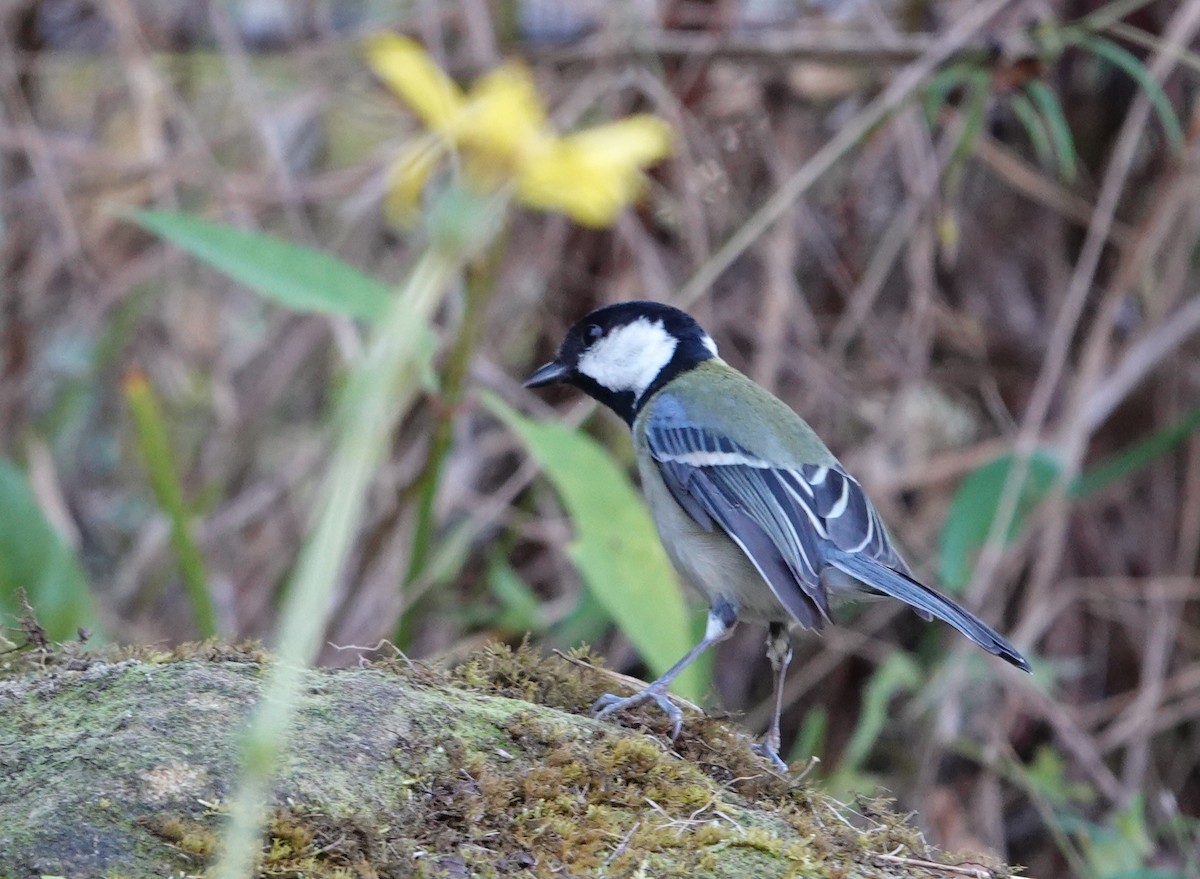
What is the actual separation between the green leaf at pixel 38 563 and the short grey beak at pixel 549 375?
1.16 metres

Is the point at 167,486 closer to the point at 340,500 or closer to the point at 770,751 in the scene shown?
the point at 770,751

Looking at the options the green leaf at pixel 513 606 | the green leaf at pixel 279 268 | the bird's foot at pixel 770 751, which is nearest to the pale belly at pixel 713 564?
the bird's foot at pixel 770 751

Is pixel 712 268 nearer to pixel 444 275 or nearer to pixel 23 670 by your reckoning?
pixel 23 670

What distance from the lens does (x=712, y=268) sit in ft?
11.2

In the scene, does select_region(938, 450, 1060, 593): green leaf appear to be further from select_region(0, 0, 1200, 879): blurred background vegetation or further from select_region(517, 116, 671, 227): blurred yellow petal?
select_region(517, 116, 671, 227): blurred yellow petal

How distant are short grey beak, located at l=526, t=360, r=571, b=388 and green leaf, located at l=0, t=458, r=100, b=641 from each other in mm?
1163

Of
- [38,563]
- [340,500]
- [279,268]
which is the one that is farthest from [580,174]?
[38,563]

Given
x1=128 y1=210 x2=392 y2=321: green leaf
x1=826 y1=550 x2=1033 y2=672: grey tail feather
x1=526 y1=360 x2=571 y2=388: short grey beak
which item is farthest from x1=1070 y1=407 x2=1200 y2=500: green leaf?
x1=128 y1=210 x2=392 y2=321: green leaf

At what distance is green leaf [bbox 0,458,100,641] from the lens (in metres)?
2.99

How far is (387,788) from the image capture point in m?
1.47

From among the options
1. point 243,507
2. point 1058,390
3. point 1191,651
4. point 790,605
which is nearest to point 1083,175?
point 1058,390

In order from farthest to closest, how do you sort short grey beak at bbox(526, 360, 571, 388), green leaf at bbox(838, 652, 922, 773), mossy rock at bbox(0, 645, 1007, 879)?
green leaf at bbox(838, 652, 922, 773)
short grey beak at bbox(526, 360, 571, 388)
mossy rock at bbox(0, 645, 1007, 879)

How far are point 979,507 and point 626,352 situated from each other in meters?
1.24

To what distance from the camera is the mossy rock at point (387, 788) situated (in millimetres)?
1337
